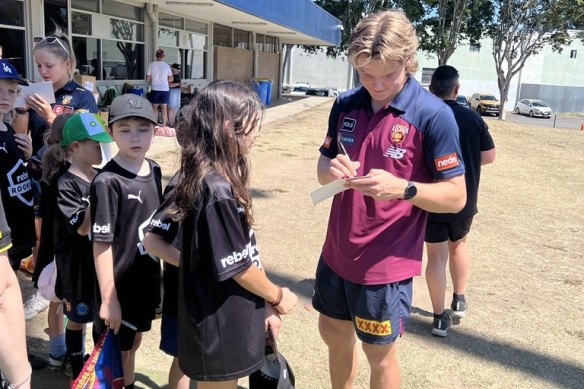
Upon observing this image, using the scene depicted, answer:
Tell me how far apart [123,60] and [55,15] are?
3007mm

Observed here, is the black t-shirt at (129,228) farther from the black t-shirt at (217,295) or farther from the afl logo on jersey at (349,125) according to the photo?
the afl logo on jersey at (349,125)

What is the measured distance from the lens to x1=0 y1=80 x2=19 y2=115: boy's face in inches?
106

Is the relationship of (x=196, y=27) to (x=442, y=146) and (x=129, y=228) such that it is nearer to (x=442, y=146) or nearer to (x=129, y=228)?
(x=129, y=228)

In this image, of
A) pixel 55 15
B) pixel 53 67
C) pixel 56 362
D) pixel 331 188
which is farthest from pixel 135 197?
pixel 55 15

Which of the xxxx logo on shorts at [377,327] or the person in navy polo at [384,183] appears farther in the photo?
the xxxx logo on shorts at [377,327]

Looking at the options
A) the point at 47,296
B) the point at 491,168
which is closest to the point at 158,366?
the point at 47,296

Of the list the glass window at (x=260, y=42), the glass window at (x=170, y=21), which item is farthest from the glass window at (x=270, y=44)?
the glass window at (x=170, y=21)

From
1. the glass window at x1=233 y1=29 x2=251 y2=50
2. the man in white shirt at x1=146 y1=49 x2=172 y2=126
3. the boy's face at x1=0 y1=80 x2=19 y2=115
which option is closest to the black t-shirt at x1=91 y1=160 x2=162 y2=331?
the boy's face at x1=0 y1=80 x2=19 y2=115

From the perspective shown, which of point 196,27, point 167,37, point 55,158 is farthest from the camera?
point 196,27

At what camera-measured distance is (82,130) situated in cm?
241

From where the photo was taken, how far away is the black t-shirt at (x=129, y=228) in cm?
214

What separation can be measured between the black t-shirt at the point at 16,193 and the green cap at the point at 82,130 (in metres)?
0.48

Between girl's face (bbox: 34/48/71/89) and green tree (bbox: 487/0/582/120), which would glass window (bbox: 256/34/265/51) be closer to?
green tree (bbox: 487/0/582/120)

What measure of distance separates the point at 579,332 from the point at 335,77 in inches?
1994
